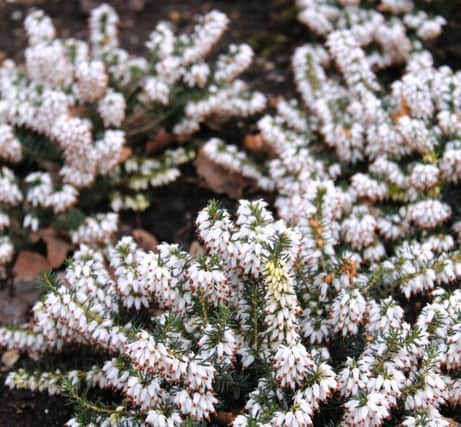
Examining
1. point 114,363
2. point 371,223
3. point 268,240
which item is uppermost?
point 268,240

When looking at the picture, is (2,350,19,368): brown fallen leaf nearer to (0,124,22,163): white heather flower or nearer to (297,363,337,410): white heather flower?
(0,124,22,163): white heather flower

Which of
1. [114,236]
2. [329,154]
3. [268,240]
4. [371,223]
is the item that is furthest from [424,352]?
[114,236]

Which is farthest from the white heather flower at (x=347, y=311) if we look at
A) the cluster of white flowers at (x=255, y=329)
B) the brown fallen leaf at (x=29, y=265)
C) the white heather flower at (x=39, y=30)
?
the white heather flower at (x=39, y=30)

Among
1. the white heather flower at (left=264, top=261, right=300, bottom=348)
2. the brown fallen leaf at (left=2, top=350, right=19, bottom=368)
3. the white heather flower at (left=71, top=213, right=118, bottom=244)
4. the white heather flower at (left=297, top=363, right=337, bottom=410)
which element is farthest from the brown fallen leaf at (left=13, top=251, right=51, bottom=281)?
the white heather flower at (left=297, top=363, right=337, bottom=410)

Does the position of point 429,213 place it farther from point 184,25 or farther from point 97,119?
point 184,25

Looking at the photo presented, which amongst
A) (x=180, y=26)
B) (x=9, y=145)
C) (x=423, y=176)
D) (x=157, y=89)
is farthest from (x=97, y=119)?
(x=423, y=176)

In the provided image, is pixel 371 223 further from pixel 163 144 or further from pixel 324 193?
pixel 163 144
